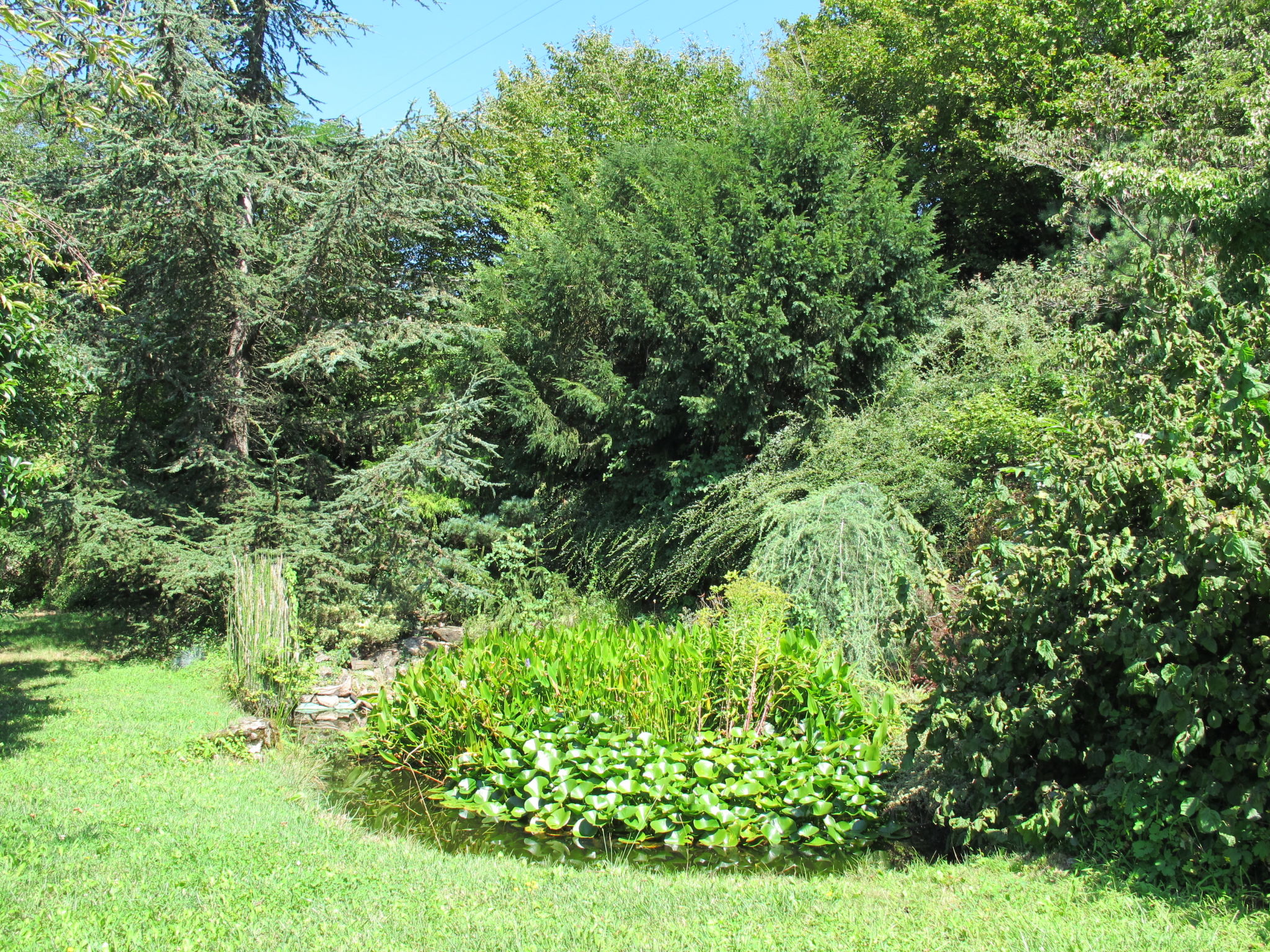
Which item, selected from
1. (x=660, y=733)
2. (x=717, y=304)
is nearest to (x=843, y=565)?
(x=660, y=733)

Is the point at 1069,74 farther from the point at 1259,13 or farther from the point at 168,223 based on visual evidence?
the point at 168,223

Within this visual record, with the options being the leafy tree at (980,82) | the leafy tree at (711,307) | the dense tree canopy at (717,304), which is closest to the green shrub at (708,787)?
the leafy tree at (711,307)

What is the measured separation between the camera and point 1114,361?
14.7ft

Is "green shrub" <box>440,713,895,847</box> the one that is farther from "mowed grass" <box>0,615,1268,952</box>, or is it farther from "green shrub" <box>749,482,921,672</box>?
"green shrub" <box>749,482,921,672</box>

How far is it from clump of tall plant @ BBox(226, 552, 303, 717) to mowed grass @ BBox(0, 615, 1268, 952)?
2.06 metres

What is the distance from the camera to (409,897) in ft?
11.9

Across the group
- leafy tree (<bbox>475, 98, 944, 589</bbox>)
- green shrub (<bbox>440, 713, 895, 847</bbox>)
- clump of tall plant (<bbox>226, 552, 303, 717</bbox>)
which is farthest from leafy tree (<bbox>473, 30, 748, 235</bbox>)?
green shrub (<bbox>440, 713, 895, 847</bbox>)

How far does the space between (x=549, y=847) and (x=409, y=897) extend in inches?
49.7

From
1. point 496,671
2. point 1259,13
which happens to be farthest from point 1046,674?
point 1259,13

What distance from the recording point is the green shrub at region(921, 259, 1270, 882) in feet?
10.9

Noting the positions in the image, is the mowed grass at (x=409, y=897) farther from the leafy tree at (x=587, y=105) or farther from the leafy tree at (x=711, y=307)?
the leafy tree at (x=587, y=105)

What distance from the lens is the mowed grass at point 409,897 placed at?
312cm

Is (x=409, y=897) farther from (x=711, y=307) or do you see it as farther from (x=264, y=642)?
(x=711, y=307)

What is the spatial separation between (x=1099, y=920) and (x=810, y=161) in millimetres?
8958
